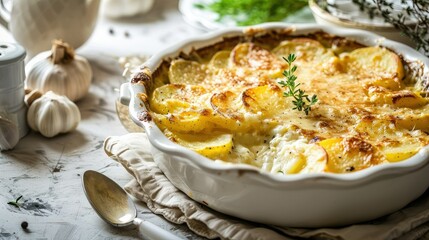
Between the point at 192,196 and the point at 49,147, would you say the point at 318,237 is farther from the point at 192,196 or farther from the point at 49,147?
the point at 49,147

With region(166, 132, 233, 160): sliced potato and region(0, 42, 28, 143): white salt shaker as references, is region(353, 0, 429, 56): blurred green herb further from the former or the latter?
region(0, 42, 28, 143): white salt shaker

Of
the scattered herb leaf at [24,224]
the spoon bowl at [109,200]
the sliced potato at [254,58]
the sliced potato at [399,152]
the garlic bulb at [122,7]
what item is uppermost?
the sliced potato at [399,152]

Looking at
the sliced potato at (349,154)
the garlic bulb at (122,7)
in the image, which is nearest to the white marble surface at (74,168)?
the garlic bulb at (122,7)

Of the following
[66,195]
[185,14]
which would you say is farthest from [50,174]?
[185,14]

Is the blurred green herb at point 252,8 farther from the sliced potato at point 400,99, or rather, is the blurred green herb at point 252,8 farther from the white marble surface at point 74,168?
the sliced potato at point 400,99

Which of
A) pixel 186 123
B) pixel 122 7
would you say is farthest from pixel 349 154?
pixel 122 7

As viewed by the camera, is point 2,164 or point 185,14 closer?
point 2,164
